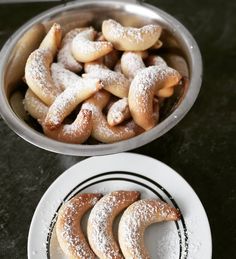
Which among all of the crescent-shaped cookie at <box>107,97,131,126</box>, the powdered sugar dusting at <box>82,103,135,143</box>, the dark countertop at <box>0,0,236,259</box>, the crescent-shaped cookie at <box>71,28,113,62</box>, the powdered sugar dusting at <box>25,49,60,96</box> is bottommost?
the dark countertop at <box>0,0,236,259</box>

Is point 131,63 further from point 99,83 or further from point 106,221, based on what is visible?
point 106,221

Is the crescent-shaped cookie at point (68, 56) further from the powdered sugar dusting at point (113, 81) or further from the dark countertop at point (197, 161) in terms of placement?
the dark countertop at point (197, 161)

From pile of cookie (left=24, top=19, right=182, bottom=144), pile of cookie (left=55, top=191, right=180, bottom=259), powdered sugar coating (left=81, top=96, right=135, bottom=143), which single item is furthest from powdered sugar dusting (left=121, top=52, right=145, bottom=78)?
pile of cookie (left=55, top=191, right=180, bottom=259)

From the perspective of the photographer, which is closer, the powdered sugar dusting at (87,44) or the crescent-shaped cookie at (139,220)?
the crescent-shaped cookie at (139,220)

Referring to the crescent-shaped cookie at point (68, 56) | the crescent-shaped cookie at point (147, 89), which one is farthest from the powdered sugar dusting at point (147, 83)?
the crescent-shaped cookie at point (68, 56)

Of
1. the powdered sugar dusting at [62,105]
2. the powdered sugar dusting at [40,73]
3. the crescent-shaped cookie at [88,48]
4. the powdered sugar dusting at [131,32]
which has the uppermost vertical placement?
the powdered sugar dusting at [131,32]

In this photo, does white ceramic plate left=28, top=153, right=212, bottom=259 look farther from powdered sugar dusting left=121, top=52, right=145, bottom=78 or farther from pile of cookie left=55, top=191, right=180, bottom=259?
powdered sugar dusting left=121, top=52, right=145, bottom=78

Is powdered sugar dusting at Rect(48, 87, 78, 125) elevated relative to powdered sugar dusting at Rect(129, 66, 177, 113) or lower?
lower
